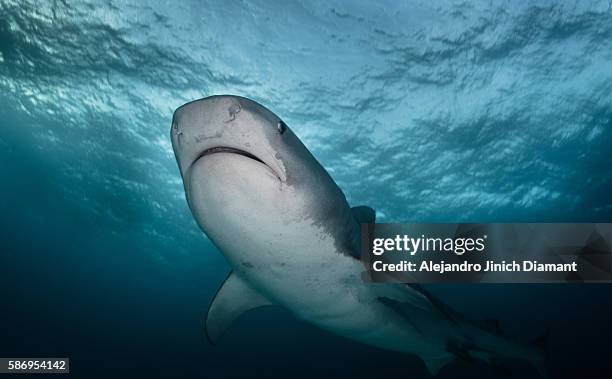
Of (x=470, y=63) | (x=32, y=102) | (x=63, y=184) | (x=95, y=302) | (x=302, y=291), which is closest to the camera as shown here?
(x=302, y=291)

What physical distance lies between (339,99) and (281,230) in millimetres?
10330

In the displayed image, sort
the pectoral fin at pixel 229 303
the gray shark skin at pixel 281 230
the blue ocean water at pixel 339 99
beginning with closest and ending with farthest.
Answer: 1. the gray shark skin at pixel 281 230
2. the pectoral fin at pixel 229 303
3. the blue ocean water at pixel 339 99

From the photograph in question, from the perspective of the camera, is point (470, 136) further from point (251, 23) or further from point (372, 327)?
point (372, 327)

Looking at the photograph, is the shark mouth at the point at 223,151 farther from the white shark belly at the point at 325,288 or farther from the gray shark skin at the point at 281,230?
the white shark belly at the point at 325,288

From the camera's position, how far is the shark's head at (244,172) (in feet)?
9.34

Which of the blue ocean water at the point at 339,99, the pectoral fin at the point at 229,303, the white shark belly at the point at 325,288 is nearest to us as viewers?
the white shark belly at the point at 325,288

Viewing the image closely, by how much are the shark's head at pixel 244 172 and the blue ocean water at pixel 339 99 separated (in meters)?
8.19

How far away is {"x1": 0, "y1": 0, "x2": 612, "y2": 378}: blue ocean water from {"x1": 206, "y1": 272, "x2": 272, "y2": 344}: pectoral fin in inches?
307

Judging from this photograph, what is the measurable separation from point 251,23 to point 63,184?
69.2 feet

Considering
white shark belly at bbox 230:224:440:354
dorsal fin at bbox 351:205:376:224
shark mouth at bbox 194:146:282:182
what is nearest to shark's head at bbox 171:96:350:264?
shark mouth at bbox 194:146:282:182

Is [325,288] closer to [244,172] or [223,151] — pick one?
[244,172]

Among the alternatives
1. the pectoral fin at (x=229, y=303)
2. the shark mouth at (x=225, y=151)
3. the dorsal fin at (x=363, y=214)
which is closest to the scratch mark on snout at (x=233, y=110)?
the shark mouth at (x=225, y=151)

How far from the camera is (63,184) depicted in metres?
25.1

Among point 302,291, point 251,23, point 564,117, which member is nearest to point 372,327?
point 302,291
